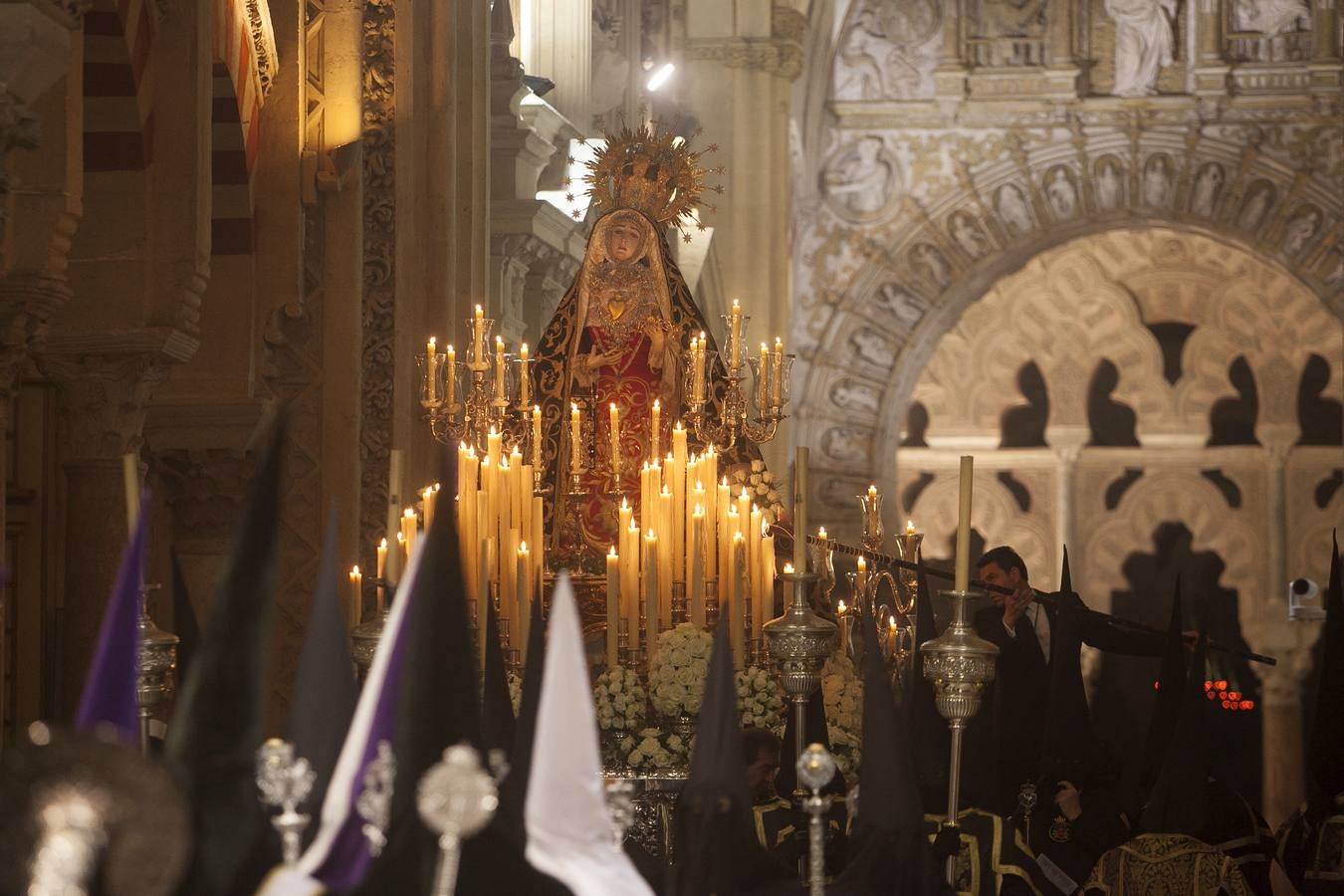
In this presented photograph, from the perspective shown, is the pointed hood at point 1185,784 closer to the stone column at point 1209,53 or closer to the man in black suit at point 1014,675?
the man in black suit at point 1014,675

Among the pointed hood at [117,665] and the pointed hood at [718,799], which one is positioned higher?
the pointed hood at [117,665]

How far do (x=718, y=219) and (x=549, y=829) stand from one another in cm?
1697

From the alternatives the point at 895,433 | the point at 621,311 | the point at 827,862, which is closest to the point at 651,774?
the point at 827,862

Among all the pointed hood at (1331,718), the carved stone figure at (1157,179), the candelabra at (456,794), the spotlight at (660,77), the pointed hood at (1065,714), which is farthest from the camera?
the carved stone figure at (1157,179)

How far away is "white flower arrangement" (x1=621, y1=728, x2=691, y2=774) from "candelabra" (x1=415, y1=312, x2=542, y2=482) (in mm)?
1363

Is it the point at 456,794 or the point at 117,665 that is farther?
the point at 117,665

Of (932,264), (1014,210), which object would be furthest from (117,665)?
(1014,210)

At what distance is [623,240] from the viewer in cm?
899

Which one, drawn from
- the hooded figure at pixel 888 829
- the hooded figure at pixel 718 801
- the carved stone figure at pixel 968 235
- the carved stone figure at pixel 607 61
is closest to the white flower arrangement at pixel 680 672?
the hooded figure at pixel 888 829

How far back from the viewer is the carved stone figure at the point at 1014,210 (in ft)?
76.5

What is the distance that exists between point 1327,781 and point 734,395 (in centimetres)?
254

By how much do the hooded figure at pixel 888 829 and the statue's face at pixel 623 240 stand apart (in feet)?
14.6

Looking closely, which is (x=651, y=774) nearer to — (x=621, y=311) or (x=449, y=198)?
(x=621, y=311)

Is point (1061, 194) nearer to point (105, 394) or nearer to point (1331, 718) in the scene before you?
point (1331, 718)
